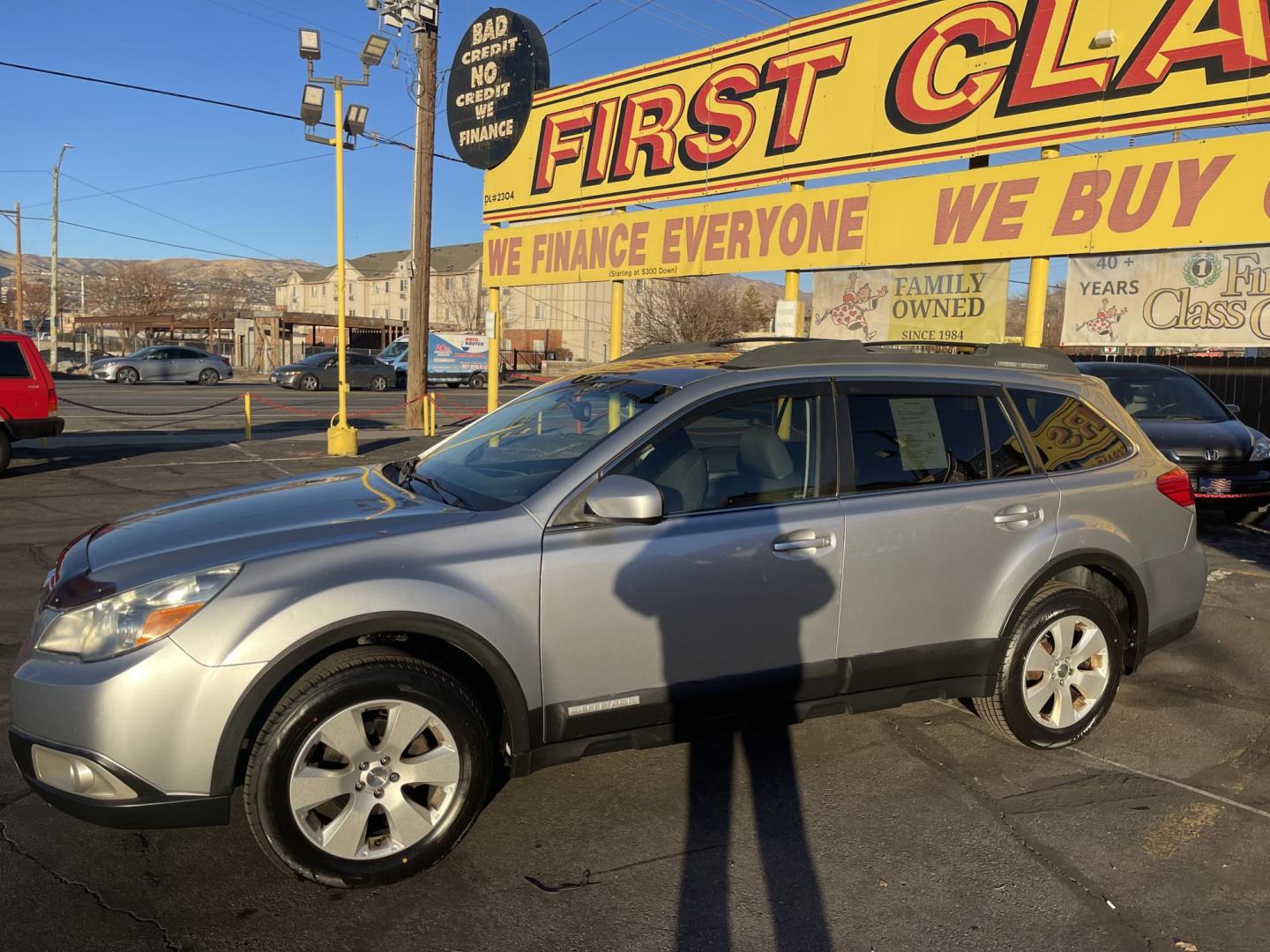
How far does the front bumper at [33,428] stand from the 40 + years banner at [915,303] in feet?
32.2

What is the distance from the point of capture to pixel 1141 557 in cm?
438

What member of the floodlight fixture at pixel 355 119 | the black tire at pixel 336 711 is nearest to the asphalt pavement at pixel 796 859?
the black tire at pixel 336 711

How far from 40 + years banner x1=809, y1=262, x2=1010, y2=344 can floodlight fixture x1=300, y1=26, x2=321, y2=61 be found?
8871 millimetres

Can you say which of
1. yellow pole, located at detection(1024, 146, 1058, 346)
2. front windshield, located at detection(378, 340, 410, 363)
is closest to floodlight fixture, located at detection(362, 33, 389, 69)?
yellow pole, located at detection(1024, 146, 1058, 346)

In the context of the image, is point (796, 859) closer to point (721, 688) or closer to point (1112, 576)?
point (721, 688)

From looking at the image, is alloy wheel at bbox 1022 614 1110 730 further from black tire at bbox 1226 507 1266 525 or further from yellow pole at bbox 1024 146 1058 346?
black tire at bbox 1226 507 1266 525

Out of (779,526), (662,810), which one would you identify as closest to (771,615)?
(779,526)

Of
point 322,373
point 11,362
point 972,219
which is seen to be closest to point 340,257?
point 11,362

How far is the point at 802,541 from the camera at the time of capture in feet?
11.8

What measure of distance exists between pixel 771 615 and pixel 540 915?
1.32 m

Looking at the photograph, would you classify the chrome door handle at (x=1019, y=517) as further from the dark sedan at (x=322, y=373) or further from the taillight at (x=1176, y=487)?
the dark sedan at (x=322, y=373)

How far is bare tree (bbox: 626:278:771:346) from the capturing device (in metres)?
44.4

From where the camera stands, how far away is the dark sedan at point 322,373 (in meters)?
35.1

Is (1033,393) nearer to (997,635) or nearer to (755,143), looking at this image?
(997,635)
